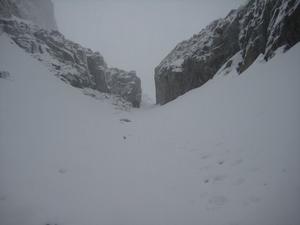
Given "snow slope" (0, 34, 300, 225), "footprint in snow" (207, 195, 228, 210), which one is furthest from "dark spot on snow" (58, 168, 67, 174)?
"footprint in snow" (207, 195, 228, 210)

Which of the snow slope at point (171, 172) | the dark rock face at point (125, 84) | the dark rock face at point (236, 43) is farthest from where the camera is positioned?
the dark rock face at point (125, 84)

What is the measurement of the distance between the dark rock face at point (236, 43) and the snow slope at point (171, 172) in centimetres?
437

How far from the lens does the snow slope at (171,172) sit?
450cm

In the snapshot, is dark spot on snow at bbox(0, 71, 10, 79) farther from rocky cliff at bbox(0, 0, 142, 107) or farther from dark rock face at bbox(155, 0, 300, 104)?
dark rock face at bbox(155, 0, 300, 104)

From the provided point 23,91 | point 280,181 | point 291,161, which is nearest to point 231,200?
point 280,181

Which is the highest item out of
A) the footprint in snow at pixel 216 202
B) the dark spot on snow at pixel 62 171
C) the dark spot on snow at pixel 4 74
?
the dark spot on snow at pixel 4 74

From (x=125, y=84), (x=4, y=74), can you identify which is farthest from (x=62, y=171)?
(x=125, y=84)

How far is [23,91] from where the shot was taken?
15.0m

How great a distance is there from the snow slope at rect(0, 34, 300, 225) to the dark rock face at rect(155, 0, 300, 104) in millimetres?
4369

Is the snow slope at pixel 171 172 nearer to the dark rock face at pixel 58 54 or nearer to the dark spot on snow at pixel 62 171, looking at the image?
the dark spot on snow at pixel 62 171

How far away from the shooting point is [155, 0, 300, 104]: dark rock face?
13641mm

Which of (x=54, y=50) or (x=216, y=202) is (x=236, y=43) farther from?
(x=54, y=50)

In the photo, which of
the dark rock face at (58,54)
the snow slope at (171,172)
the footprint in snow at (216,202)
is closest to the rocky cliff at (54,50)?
the dark rock face at (58,54)

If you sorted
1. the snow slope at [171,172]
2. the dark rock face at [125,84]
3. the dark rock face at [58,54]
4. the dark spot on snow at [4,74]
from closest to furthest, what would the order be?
the snow slope at [171,172]
the dark spot on snow at [4,74]
the dark rock face at [58,54]
the dark rock face at [125,84]
